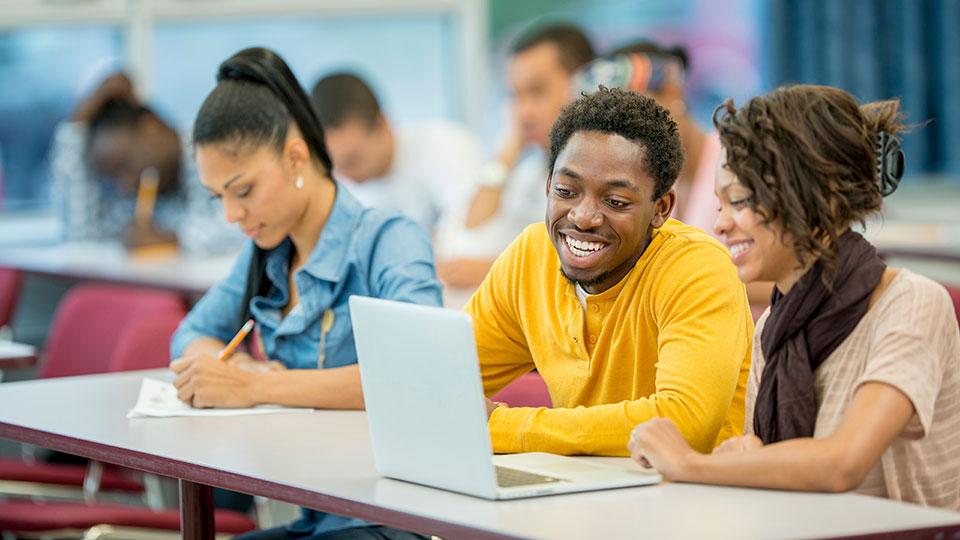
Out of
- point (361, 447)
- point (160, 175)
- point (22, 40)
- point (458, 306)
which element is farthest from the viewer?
point (22, 40)

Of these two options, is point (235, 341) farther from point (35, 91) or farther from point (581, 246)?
point (35, 91)

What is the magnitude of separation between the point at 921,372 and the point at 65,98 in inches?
203

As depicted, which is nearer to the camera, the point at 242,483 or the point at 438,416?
the point at 438,416

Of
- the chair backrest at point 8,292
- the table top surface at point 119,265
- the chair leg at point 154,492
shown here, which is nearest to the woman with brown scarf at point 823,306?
the chair leg at point 154,492

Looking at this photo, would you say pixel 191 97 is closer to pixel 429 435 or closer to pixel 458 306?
pixel 458 306

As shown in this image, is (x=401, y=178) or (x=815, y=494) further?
(x=401, y=178)

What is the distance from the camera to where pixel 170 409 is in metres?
2.59

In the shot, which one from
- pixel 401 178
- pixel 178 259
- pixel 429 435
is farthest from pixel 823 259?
pixel 178 259

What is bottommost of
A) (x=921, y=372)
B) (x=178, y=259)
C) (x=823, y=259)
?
(x=178, y=259)

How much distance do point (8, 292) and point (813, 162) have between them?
11.2ft

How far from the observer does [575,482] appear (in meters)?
1.92

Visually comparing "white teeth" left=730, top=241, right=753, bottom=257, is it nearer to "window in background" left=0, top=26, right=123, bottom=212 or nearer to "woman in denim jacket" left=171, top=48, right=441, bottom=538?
"woman in denim jacket" left=171, top=48, right=441, bottom=538

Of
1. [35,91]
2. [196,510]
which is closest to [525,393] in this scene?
[196,510]

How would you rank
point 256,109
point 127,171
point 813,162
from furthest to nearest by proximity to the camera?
point 127,171 → point 256,109 → point 813,162
